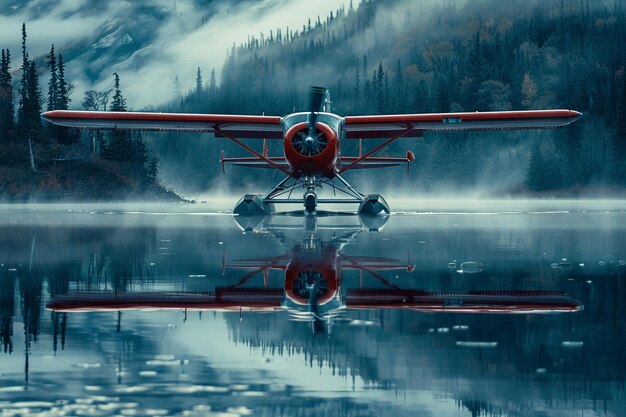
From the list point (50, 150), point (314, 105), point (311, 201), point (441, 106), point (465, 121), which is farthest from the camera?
point (441, 106)

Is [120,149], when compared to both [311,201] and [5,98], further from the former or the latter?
[311,201]

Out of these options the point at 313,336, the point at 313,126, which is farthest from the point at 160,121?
the point at 313,336

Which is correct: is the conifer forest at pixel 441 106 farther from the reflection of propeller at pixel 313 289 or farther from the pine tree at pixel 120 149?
the reflection of propeller at pixel 313 289

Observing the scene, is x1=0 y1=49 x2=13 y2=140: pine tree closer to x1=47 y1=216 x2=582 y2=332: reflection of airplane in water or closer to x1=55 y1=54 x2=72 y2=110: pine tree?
x1=55 y1=54 x2=72 y2=110: pine tree

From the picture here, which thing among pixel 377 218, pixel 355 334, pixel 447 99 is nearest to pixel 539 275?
pixel 355 334

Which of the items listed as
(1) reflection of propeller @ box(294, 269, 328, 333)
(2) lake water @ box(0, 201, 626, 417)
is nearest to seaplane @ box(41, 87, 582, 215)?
(2) lake water @ box(0, 201, 626, 417)

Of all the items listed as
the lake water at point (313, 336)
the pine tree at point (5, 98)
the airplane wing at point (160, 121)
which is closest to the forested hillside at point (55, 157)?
the pine tree at point (5, 98)

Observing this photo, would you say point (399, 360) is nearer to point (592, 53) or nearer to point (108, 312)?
point (108, 312)

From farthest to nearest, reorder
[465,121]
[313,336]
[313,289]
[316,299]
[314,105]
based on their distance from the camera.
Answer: [465,121] → [314,105] → [313,289] → [316,299] → [313,336]
